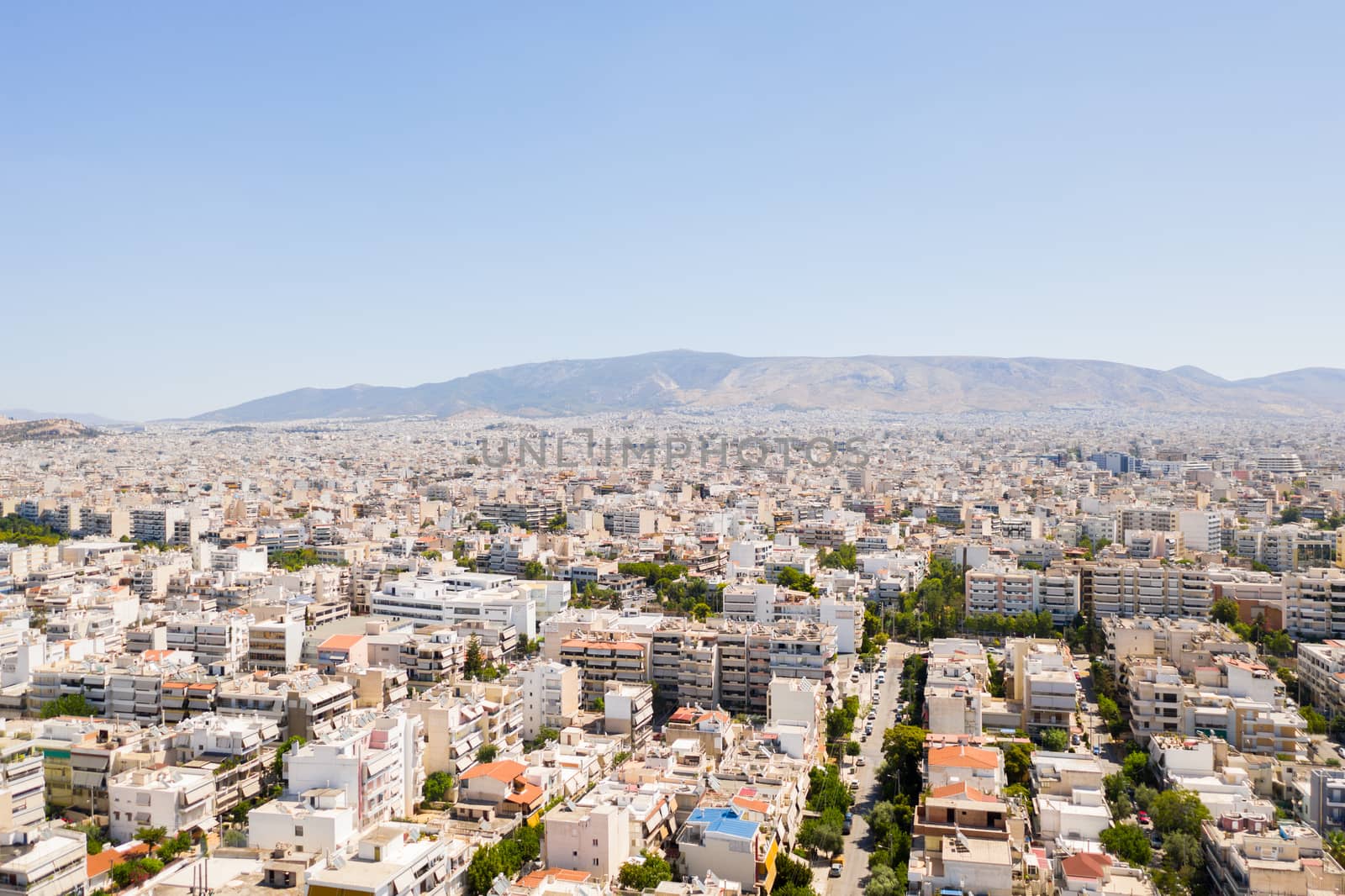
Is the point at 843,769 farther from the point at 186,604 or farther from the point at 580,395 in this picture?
the point at 580,395

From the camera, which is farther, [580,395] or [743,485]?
[580,395]

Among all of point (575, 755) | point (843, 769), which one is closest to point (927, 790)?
point (843, 769)

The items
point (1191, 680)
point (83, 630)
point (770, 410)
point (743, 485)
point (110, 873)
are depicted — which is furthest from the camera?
point (770, 410)

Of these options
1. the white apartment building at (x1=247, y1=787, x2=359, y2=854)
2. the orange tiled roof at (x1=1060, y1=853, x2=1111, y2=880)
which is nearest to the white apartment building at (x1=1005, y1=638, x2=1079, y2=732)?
the orange tiled roof at (x1=1060, y1=853, x2=1111, y2=880)

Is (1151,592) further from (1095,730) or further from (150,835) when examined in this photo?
(150,835)

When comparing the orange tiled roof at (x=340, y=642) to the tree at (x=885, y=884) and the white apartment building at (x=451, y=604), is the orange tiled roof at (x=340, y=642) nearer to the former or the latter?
the white apartment building at (x=451, y=604)

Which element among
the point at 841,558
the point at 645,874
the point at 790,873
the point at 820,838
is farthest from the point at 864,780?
the point at 841,558
